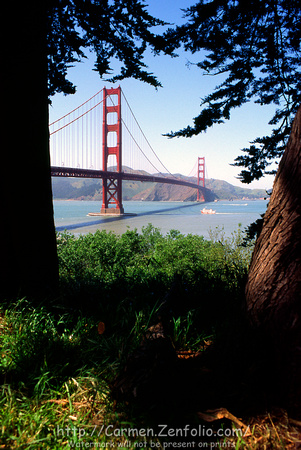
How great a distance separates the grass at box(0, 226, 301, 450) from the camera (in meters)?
1.15

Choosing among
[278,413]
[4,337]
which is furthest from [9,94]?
[278,413]

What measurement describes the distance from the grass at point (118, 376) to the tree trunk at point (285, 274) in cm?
14

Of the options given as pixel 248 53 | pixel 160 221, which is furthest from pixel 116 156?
pixel 248 53

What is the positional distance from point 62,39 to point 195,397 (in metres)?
3.37

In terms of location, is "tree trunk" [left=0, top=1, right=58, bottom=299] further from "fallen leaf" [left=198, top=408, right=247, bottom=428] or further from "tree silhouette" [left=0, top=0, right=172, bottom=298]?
"fallen leaf" [left=198, top=408, right=247, bottom=428]

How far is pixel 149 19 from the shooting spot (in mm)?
2975

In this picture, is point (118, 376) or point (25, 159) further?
point (25, 159)

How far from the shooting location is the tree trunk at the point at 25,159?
2.09 m

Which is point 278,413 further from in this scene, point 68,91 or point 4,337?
point 68,91

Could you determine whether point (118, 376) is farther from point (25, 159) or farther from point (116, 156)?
point (116, 156)

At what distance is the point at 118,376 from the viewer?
1.32m

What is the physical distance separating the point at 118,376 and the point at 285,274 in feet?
2.64

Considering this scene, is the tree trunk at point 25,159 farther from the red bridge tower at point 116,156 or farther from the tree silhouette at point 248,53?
the red bridge tower at point 116,156

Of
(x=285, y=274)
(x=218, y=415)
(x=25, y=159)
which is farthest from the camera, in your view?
(x=25, y=159)
